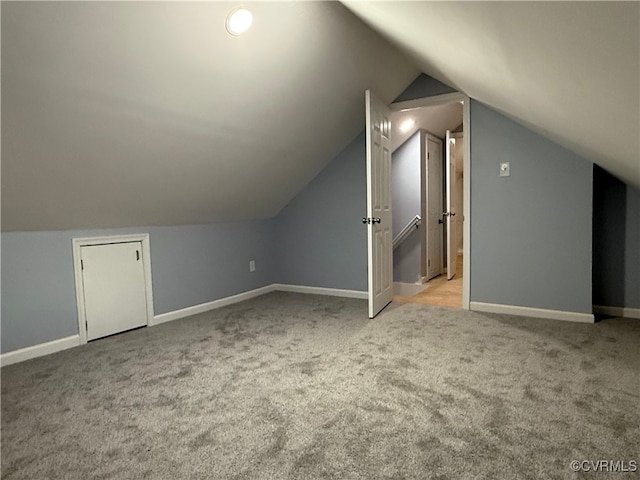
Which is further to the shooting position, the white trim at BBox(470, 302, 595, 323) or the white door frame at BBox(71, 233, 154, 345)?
the white trim at BBox(470, 302, 595, 323)

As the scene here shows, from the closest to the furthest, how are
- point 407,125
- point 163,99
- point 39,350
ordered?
1. point 163,99
2. point 39,350
3. point 407,125

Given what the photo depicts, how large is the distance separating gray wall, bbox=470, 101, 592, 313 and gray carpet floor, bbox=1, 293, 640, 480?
369 mm

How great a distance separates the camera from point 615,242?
11.1ft

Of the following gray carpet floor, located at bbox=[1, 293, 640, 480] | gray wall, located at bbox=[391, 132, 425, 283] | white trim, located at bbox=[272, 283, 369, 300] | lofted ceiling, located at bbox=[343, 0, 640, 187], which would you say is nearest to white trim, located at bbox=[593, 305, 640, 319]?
gray carpet floor, located at bbox=[1, 293, 640, 480]

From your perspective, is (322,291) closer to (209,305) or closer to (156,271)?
(209,305)

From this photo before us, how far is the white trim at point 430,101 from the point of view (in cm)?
362

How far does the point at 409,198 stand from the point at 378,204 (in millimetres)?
1715

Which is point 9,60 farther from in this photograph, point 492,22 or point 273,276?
point 273,276

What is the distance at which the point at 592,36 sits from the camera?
121cm

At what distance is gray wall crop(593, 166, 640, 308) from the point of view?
3.31 metres

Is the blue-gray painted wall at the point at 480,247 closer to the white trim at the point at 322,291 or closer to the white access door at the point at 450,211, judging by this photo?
the white trim at the point at 322,291

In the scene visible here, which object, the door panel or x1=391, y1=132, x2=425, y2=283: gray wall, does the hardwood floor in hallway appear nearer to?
the door panel

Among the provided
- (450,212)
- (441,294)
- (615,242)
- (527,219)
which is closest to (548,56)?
(527,219)

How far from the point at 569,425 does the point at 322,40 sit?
8.46 feet
